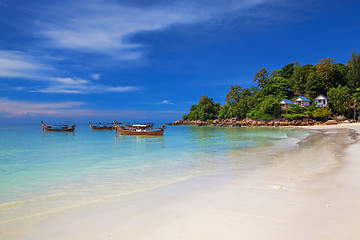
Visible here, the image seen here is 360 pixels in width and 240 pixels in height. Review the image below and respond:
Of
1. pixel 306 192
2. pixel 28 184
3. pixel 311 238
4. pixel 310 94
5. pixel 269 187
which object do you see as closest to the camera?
pixel 311 238

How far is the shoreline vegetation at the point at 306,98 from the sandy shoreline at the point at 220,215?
150ft

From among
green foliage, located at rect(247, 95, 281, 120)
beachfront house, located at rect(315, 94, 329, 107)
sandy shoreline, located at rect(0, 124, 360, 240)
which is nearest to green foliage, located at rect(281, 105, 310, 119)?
green foliage, located at rect(247, 95, 281, 120)

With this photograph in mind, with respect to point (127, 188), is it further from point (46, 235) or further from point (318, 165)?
point (318, 165)

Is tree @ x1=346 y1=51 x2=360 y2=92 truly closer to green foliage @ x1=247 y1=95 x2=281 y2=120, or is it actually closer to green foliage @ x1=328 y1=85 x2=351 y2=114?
green foliage @ x1=328 y1=85 x2=351 y2=114

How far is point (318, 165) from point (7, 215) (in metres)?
9.36

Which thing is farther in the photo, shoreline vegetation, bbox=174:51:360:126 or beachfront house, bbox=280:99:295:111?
beachfront house, bbox=280:99:295:111

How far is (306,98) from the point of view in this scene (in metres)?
50.5

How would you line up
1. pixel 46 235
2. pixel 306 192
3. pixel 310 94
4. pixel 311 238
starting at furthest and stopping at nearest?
pixel 310 94, pixel 306 192, pixel 46 235, pixel 311 238

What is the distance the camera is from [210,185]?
6.00 metres

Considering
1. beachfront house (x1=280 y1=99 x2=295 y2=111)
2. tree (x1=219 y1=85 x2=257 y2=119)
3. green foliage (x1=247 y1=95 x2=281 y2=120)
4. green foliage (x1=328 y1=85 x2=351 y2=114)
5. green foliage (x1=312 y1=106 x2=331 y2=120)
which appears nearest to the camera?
green foliage (x1=328 y1=85 x2=351 y2=114)

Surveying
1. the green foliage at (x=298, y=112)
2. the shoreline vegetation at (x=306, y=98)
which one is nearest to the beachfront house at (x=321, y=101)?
the shoreline vegetation at (x=306, y=98)

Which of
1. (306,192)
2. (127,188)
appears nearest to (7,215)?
(127,188)

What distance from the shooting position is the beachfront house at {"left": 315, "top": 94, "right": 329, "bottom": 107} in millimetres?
48281

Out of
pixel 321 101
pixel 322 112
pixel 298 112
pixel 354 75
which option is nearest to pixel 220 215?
pixel 322 112
